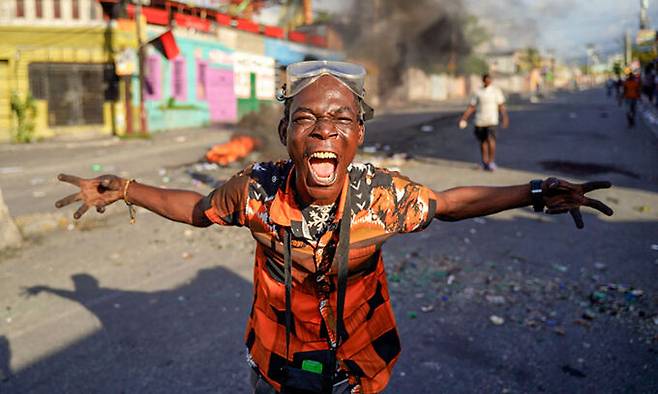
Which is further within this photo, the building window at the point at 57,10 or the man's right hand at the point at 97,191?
the building window at the point at 57,10

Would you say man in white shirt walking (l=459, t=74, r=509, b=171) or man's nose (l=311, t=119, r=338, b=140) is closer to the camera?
man's nose (l=311, t=119, r=338, b=140)

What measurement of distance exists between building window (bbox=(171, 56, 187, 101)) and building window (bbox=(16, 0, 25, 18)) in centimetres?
500

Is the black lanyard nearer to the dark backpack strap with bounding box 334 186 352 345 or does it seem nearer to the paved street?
the dark backpack strap with bounding box 334 186 352 345

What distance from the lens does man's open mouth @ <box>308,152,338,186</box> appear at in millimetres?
1698

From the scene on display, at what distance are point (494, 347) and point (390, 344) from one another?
6.01ft

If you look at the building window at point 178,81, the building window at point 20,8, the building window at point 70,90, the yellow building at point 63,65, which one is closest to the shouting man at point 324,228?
the yellow building at point 63,65

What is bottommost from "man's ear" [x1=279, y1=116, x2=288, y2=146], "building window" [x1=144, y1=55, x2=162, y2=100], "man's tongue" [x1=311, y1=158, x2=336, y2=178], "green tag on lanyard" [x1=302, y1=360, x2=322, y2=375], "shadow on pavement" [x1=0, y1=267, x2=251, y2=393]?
"shadow on pavement" [x1=0, y1=267, x2=251, y2=393]

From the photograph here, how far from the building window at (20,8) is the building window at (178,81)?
5.00 meters

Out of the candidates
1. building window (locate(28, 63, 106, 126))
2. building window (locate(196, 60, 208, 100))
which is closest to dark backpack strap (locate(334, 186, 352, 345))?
building window (locate(28, 63, 106, 126))

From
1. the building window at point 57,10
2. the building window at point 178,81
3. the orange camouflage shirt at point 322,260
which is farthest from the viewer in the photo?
the building window at point 178,81

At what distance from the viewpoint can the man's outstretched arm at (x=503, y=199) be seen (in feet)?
6.38

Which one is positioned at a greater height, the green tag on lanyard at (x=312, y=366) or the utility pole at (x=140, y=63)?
the utility pole at (x=140, y=63)

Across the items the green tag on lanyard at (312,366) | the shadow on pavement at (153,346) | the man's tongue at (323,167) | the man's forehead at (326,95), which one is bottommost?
the shadow on pavement at (153,346)

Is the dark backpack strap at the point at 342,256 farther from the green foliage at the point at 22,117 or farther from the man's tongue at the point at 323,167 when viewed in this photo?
the green foliage at the point at 22,117
